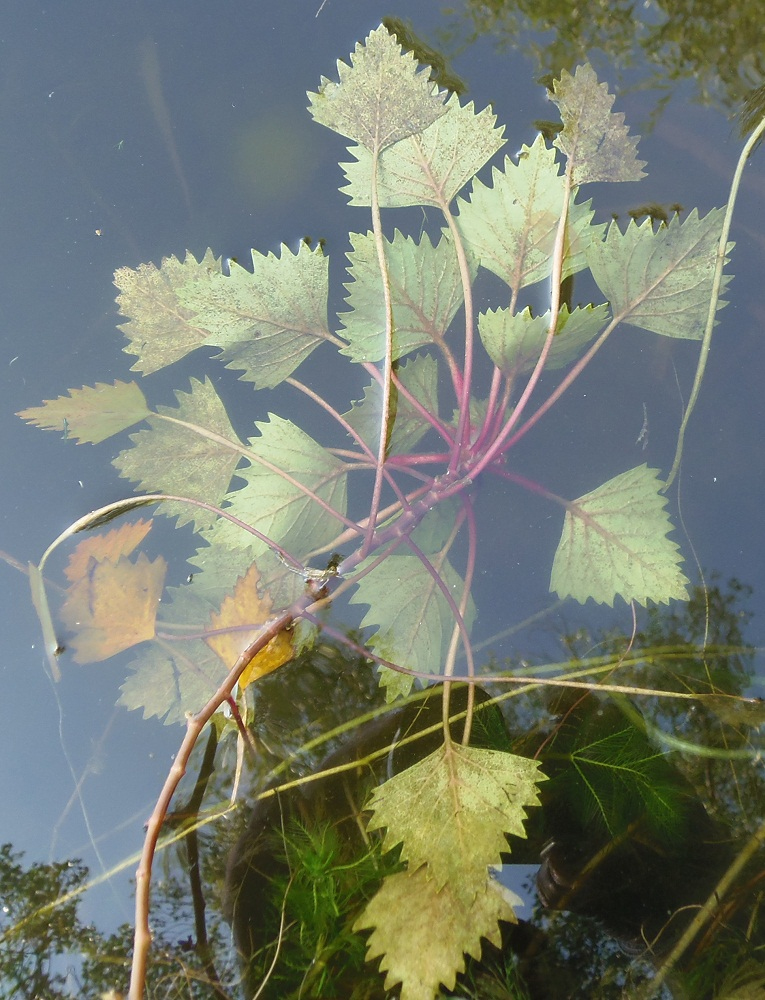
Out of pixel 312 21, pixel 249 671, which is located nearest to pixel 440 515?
pixel 249 671

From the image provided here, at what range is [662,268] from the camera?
1.51 m

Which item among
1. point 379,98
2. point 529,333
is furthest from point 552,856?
point 379,98

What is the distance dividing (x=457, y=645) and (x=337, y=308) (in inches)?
37.6

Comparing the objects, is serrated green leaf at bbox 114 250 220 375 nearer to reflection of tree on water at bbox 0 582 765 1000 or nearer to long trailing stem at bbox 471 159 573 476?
long trailing stem at bbox 471 159 573 476

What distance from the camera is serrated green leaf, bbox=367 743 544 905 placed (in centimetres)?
131

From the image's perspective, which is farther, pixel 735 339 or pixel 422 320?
pixel 735 339

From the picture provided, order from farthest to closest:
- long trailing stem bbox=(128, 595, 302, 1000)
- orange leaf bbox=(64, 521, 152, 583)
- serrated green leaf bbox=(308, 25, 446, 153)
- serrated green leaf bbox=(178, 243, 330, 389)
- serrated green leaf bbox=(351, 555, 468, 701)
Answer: orange leaf bbox=(64, 521, 152, 583) → serrated green leaf bbox=(351, 555, 468, 701) → serrated green leaf bbox=(178, 243, 330, 389) → serrated green leaf bbox=(308, 25, 446, 153) → long trailing stem bbox=(128, 595, 302, 1000)

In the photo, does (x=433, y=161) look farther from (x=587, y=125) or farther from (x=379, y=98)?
(x=587, y=125)

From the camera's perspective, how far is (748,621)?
67.0 inches

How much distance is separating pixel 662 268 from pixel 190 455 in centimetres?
122

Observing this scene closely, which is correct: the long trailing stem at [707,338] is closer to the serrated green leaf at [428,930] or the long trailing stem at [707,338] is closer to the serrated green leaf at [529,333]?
the serrated green leaf at [529,333]

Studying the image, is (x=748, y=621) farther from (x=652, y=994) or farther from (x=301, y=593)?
(x=301, y=593)

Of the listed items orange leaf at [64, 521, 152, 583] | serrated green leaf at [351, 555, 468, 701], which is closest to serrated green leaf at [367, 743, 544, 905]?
serrated green leaf at [351, 555, 468, 701]

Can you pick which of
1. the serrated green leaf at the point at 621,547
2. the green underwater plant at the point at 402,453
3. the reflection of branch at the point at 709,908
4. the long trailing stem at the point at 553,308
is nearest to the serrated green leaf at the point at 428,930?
the green underwater plant at the point at 402,453
